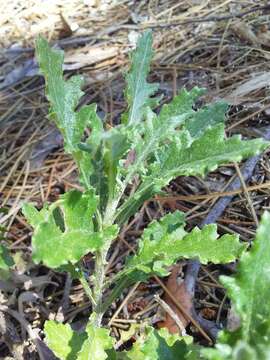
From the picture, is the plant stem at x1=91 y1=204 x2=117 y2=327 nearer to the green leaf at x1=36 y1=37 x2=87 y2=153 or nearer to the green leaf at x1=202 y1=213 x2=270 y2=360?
the green leaf at x1=36 y1=37 x2=87 y2=153

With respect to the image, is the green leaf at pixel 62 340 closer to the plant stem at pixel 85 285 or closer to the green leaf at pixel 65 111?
the plant stem at pixel 85 285

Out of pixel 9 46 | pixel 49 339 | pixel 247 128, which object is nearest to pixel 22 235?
pixel 49 339

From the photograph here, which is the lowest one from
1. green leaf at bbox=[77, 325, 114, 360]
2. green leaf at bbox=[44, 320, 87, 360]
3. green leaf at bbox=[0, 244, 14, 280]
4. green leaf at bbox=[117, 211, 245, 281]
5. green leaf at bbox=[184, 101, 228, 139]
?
green leaf at bbox=[44, 320, 87, 360]

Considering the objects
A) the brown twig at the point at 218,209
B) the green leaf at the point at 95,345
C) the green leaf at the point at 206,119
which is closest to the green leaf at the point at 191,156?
the green leaf at the point at 206,119

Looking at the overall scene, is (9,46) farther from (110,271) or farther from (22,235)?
(110,271)

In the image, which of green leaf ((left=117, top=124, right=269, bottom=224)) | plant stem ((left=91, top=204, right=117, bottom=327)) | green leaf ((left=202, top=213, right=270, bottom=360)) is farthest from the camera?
plant stem ((left=91, top=204, right=117, bottom=327))

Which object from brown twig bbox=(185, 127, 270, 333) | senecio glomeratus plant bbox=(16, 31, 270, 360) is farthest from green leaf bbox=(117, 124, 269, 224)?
brown twig bbox=(185, 127, 270, 333)

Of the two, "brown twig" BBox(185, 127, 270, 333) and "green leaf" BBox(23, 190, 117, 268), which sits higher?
"green leaf" BBox(23, 190, 117, 268)
